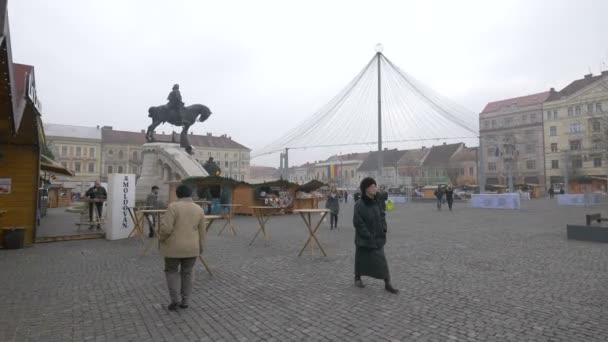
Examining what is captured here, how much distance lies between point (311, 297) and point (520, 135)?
63789 mm

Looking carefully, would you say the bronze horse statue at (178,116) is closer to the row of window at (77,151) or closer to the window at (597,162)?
the window at (597,162)

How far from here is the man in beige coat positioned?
4.39m

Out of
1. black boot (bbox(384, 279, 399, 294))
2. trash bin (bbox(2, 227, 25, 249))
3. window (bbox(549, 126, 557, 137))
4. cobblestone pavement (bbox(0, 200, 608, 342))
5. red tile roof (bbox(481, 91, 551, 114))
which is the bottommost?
cobblestone pavement (bbox(0, 200, 608, 342))

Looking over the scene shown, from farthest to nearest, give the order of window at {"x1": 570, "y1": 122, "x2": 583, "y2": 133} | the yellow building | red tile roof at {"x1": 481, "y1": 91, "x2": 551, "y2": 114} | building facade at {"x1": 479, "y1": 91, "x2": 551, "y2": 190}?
red tile roof at {"x1": 481, "y1": 91, "x2": 551, "y2": 114}
building facade at {"x1": 479, "y1": 91, "x2": 551, "y2": 190}
window at {"x1": 570, "y1": 122, "x2": 583, "y2": 133}
the yellow building

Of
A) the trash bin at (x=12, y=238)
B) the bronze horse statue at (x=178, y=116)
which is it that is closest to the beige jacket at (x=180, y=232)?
the trash bin at (x=12, y=238)

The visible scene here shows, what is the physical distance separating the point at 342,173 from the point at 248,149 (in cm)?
2546

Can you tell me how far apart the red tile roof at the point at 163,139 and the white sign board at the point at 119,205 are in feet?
188

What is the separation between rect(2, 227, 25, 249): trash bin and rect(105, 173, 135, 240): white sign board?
7.15 ft

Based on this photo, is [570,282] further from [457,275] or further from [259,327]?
[259,327]

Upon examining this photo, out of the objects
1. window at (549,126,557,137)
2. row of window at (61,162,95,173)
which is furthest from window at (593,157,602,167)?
row of window at (61,162,95,173)

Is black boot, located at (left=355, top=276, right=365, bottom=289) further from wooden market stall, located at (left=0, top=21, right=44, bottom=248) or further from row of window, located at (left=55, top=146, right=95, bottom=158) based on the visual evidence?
row of window, located at (left=55, top=146, right=95, bottom=158)

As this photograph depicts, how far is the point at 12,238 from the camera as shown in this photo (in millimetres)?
9148

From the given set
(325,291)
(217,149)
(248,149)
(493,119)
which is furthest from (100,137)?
(325,291)

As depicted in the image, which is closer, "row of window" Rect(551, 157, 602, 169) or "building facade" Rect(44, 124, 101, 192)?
"row of window" Rect(551, 157, 602, 169)
